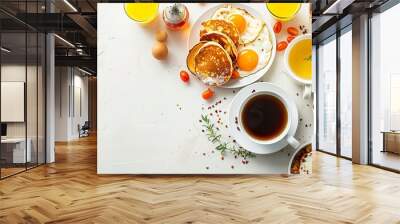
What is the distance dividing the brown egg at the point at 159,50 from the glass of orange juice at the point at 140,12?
1.33 ft

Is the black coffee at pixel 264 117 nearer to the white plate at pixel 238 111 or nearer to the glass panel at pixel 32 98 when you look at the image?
the white plate at pixel 238 111

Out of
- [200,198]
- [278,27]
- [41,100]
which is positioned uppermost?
[278,27]

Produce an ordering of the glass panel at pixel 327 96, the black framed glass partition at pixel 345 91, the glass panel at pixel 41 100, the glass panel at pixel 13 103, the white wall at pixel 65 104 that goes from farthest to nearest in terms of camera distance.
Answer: the white wall at pixel 65 104 < the glass panel at pixel 327 96 < the black framed glass partition at pixel 345 91 < the glass panel at pixel 41 100 < the glass panel at pixel 13 103

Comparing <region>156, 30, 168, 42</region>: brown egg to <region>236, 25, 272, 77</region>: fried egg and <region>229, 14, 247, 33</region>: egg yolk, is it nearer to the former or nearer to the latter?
<region>229, 14, 247, 33</region>: egg yolk

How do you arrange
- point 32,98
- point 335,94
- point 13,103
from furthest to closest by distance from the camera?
1. point 335,94
2. point 32,98
3. point 13,103

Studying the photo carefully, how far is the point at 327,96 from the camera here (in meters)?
9.28

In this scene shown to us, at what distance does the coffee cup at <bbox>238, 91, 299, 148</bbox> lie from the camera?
5281 millimetres


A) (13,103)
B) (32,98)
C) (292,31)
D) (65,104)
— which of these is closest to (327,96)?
(292,31)

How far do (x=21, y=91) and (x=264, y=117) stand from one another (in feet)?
13.4

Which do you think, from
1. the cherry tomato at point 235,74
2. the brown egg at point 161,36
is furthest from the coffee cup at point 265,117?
the brown egg at point 161,36

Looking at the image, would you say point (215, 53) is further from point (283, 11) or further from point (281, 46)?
point (283, 11)

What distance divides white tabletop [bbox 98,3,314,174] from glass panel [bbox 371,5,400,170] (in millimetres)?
2034

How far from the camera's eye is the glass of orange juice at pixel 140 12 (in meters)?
5.38

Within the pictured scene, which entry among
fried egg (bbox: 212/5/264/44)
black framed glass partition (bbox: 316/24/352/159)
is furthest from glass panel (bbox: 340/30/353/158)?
fried egg (bbox: 212/5/264/44)
